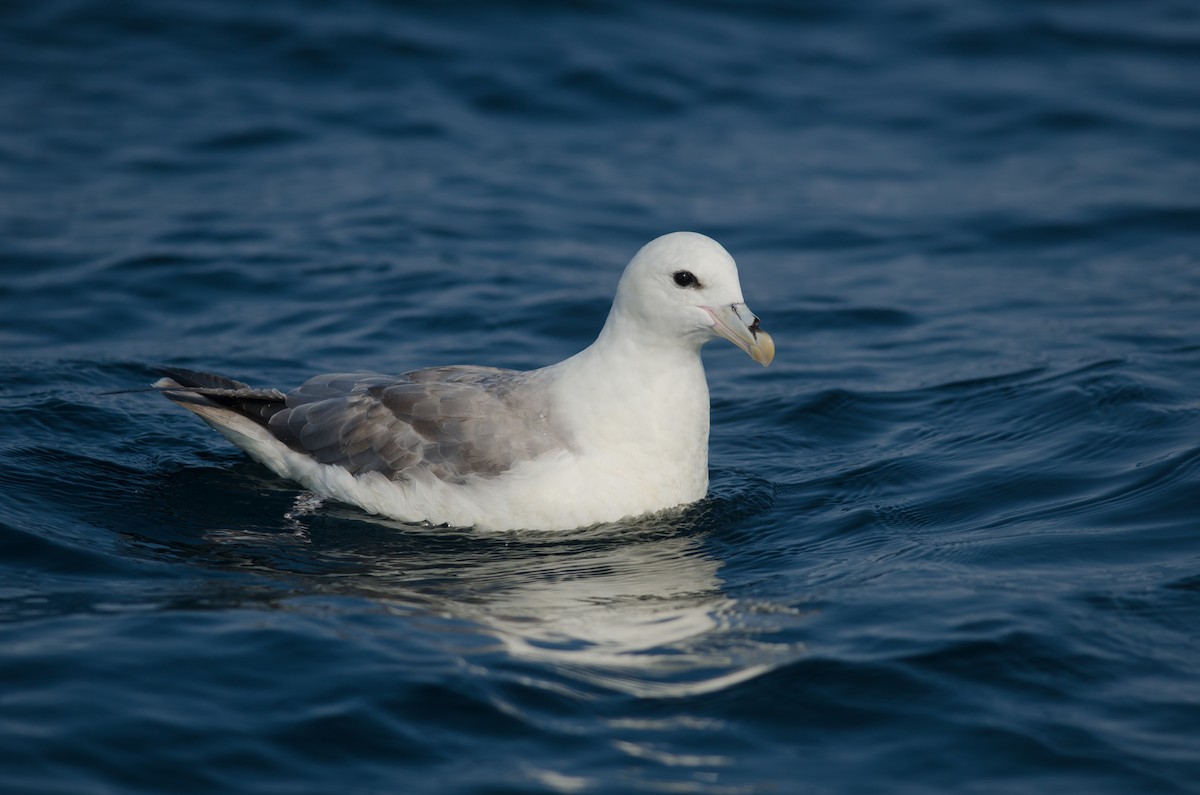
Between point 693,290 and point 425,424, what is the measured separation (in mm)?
1469

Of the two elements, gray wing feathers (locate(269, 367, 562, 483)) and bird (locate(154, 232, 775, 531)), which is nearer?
bird (locate(154, 232, 775, 531))

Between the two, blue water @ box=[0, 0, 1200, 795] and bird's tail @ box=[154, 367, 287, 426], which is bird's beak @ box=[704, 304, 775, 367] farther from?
bird's tail @ box=[154, 367, 287, 426]

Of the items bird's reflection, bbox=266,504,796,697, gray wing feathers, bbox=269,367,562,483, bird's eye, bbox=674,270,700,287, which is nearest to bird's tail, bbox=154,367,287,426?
gray wing feathers, bbox=269,367,562,483

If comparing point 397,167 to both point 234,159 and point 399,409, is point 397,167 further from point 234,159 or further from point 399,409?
point 399,409

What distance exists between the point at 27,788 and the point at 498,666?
161 centimetres

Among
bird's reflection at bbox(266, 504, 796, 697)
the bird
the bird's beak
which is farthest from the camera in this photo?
the bird

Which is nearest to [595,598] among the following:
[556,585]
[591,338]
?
[556,585]

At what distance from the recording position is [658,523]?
21.7 ft

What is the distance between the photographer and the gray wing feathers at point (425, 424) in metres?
6.58

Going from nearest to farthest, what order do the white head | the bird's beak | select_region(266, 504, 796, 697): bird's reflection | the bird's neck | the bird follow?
1. select_region(266, 504, 796, 697): bird's reflection
2. the bird's beak
3. the white head
4. the bird
5. the bird's neck

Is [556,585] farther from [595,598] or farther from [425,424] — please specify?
[425,424]

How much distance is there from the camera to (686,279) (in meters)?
6.30

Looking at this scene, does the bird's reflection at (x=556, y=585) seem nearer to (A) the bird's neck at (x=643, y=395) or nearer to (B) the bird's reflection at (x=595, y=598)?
(B) the bird's reflection at (x=595, y=598)

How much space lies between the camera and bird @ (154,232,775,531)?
20.8 ft
